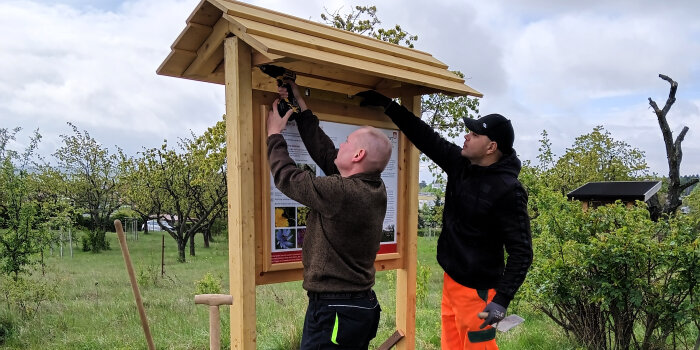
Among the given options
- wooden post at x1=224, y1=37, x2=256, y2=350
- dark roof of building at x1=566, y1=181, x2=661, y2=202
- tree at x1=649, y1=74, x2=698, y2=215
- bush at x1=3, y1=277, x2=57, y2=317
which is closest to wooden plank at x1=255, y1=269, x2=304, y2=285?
wooden post at x1=224, y1=37, x2=256, y2=350

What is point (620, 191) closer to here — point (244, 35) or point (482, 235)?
point (482, 235)

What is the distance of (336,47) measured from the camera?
3145 millimetres

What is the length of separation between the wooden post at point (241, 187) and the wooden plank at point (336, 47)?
0.19 m

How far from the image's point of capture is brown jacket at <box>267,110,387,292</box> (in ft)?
8.31

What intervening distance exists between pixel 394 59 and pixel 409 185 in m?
1.07

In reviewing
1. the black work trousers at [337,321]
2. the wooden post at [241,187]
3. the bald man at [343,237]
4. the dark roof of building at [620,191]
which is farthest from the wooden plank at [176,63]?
the dark roof of building at [620,191]

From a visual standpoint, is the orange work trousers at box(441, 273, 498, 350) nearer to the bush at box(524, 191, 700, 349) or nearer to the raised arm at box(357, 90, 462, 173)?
the raised arm at box(357, 90, 462, 173)

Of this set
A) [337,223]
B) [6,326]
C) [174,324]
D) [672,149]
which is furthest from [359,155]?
[672,149]

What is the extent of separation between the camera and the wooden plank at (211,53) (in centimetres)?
302

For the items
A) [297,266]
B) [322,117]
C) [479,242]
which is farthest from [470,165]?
[297,266]

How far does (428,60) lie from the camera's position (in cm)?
410

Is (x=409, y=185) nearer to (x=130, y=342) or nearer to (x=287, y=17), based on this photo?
(x=287, y=17)

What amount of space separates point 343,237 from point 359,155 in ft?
1.49

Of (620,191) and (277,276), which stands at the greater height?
(620,191)
